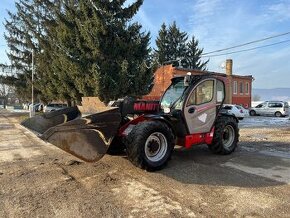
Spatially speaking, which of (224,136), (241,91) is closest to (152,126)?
(224,136)

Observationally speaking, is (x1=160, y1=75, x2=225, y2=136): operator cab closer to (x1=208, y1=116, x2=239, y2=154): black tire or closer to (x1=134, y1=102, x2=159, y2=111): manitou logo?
(x1=134, y1=102, x2=159, y2=111): manitou logo

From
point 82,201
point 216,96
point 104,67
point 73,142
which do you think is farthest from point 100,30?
point 82,201

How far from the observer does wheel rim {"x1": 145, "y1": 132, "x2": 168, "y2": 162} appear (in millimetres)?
7598

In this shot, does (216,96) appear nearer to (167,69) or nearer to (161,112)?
(161,112)

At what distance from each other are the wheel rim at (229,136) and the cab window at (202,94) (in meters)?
1.50

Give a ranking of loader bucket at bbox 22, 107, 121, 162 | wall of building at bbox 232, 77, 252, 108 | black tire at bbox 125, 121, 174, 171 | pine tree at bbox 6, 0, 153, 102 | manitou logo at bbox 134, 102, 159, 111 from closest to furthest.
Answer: loader bucket at bbox 22, 107, 121, 162
black tire at bbox 125, 121, 174, 171
manitou logo at bbox 134, 102, 159, 111
pine tree at bbox 6, 0, 153, 102
wall of building at bbox 232, 77, 252, 108

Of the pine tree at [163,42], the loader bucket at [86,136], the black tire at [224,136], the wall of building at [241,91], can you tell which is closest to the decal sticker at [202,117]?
the black tire at [224,136]

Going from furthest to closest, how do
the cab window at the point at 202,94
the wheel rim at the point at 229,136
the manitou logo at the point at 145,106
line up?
the wheel rim at the point at 229,136 → the cab window at the point at 202,94 → the manitou logo at the point at 145,106

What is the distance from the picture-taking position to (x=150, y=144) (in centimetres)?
764

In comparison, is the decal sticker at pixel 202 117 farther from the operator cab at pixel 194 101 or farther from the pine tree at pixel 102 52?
the pine tree at pixel 102 52

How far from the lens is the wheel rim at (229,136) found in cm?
998

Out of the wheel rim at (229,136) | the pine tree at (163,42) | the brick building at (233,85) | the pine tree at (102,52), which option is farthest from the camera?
the pine tree at (163,42)

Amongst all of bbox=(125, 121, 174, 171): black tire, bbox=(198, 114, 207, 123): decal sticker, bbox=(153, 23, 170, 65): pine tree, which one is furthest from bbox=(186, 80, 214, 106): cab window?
bbox=(153, 23, 170, 65): pine tree

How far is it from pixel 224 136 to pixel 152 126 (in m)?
3.34
